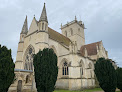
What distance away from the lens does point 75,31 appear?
30328 mm

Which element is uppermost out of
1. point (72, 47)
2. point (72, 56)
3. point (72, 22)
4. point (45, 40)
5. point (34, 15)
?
point (72, 22)

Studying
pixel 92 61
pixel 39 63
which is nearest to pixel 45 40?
pixel 39 63

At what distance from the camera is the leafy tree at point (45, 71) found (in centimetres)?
912

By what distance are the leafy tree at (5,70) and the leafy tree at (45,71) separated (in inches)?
93.3

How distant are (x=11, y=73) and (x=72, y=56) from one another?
1061 cm

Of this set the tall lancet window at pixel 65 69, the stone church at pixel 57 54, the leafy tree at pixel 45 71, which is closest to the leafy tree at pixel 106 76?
the stone church at pixel 57 54

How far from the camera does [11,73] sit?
319 inches

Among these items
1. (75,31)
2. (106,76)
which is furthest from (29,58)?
(75,31)

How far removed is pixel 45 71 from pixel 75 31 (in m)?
22.7

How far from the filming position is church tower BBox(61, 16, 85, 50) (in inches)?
1182

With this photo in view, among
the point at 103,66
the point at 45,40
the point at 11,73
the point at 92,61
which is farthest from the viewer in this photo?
the point at 92,61

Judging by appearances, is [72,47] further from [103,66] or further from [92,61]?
[92,61]

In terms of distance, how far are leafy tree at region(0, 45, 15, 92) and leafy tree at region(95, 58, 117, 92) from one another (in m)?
9.68

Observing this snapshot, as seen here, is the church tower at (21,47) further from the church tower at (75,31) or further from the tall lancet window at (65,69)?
the church tower at (75,31)
